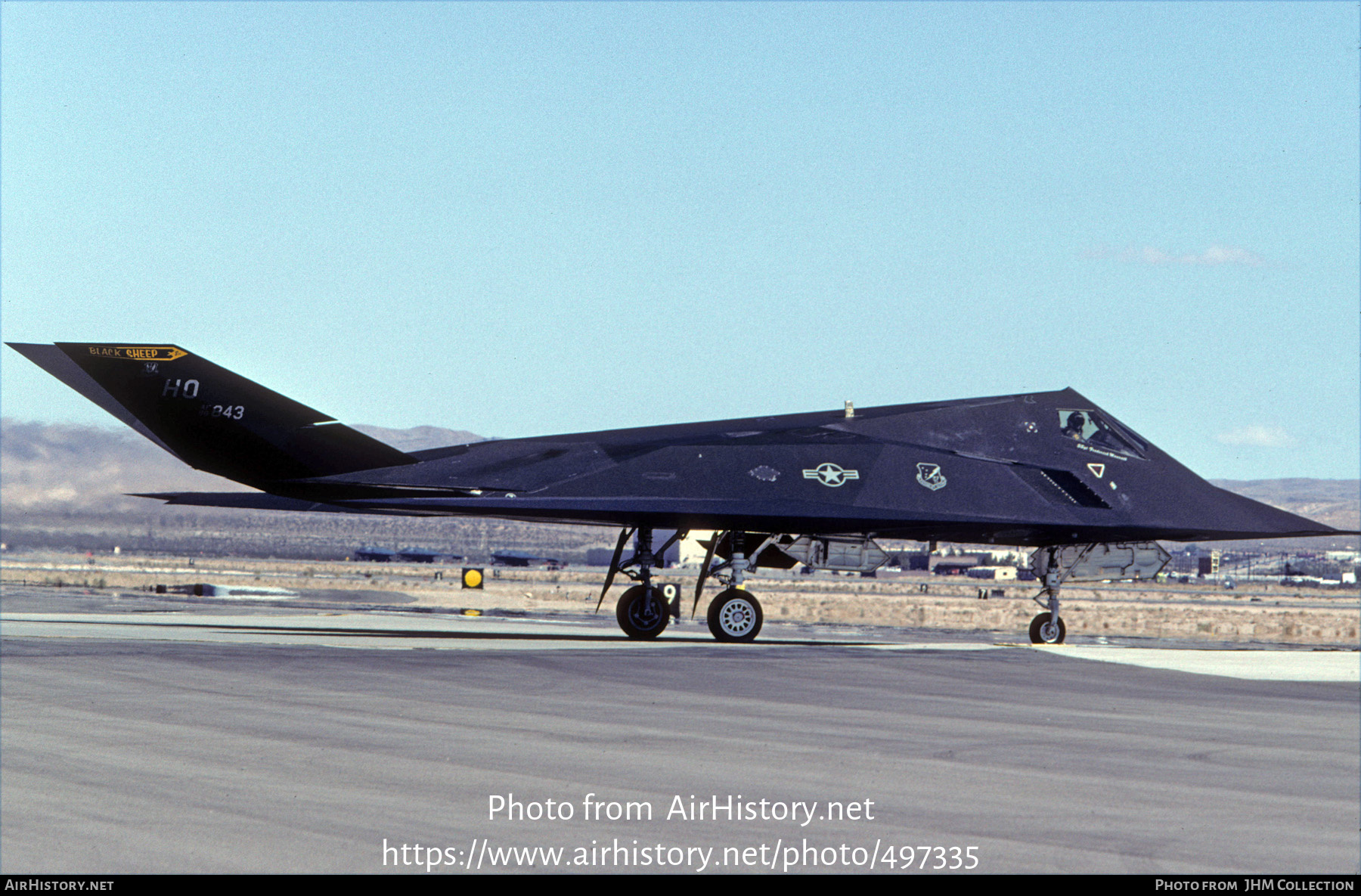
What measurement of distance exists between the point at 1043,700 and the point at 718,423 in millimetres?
10578

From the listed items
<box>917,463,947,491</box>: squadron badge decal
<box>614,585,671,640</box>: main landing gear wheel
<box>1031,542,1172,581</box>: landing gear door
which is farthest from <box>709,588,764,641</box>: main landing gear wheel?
<box>1031,542,1172,581</box>: landing gear door

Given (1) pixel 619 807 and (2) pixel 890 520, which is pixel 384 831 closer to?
(1) pixel 619 807

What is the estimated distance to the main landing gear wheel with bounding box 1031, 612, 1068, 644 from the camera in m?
23.1

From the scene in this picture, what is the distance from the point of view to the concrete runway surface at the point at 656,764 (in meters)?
6.07

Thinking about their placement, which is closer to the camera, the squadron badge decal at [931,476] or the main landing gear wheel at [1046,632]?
the squadron badge decal at [931,476]

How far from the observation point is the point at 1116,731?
1052 cm

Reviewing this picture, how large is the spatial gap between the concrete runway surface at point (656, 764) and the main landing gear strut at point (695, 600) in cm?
501

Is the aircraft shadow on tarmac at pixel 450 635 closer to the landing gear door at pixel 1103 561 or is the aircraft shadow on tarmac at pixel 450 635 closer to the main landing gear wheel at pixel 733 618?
the main landing gear wheel at pixel 733 618

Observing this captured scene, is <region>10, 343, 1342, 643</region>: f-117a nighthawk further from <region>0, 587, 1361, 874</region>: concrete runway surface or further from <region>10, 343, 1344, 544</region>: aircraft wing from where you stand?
<region>0, 587, 1361, 874</region>: concrete runway surface

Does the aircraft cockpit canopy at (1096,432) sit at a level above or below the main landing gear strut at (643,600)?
above

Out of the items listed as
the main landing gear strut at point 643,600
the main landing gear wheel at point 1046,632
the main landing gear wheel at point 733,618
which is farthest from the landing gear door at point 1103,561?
the main landing gear strut at point 643,600

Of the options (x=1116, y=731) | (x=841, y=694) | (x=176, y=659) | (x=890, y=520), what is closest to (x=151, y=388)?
(x=176, y=659)
